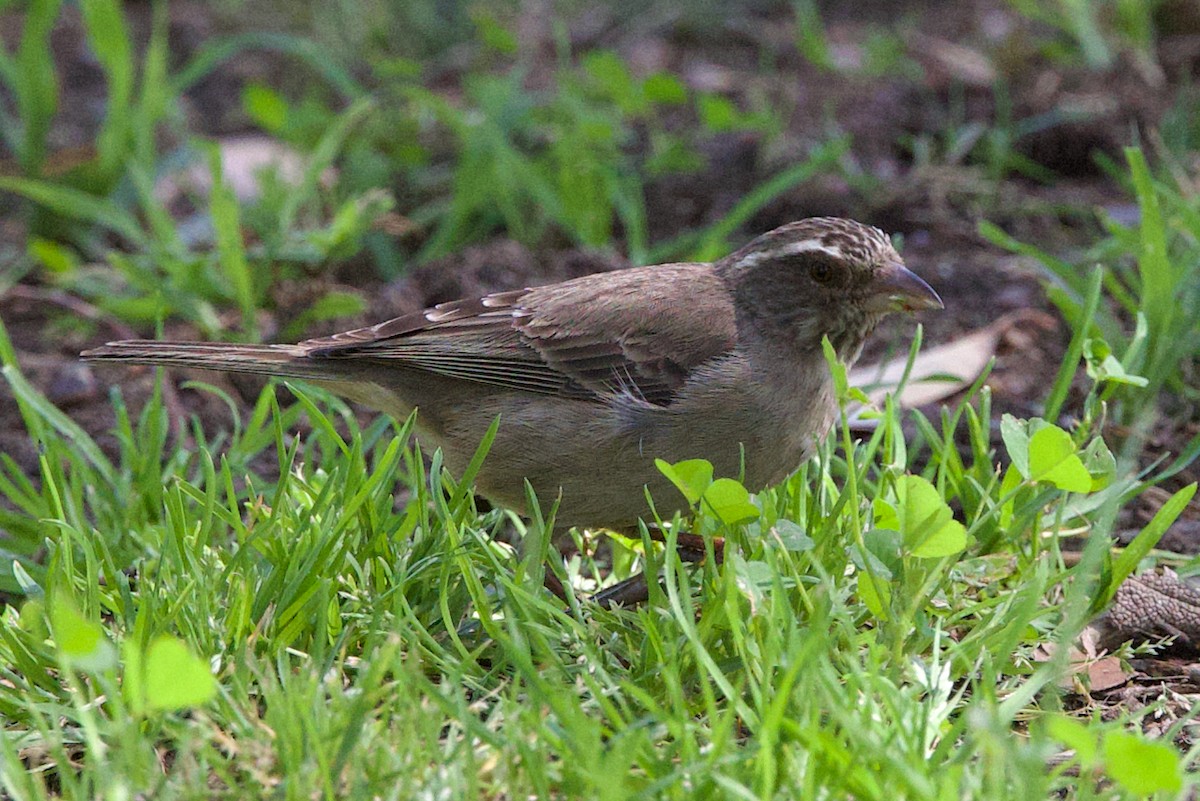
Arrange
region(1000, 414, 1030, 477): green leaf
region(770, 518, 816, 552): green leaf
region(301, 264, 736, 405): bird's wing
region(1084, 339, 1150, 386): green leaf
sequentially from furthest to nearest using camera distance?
region(301, 264, 736, 405): bird's wing
region(1084, 339, 1150, 386): green leaf
region(1000, 414, 1030, 477): green leaf
region(770, 518, 816, 552): green leaf

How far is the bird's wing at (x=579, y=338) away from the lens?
183 inches

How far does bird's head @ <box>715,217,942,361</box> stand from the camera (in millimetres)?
4734

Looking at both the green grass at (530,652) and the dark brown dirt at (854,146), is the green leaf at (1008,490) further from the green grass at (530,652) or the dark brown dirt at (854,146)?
the dark brown dirt at (854,146)

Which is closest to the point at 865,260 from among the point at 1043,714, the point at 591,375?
the point at 591,375

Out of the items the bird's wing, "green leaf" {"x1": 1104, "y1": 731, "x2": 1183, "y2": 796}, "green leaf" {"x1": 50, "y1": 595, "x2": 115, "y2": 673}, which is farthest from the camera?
the bird's wing

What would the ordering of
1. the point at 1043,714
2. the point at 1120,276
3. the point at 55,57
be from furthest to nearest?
the point at 55,57, the point at 1120,276, the point at 1043,714

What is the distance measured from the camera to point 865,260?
15.6 feet

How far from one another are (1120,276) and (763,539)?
3.29 m

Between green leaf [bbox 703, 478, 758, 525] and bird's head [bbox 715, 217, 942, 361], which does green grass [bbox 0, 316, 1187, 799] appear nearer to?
green leaf [bbox 703, 478, 758, 525]

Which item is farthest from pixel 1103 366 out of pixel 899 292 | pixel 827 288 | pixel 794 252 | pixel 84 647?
pixel 84 647

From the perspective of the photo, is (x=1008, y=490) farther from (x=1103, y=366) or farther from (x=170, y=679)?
(x=170, y=679)

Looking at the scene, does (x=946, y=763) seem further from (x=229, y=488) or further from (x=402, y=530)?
(x=229, y=488)

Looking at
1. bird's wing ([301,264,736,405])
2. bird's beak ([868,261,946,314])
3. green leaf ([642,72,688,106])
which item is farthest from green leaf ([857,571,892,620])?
green leaf ([642,72,688,106])

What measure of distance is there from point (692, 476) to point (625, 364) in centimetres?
92
